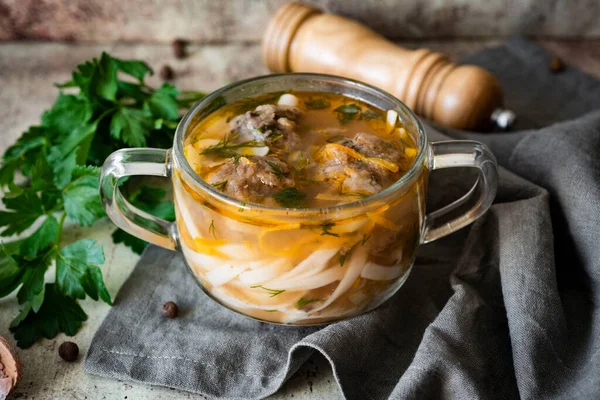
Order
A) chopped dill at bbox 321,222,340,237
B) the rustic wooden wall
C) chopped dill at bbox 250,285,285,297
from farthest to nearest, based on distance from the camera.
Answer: the rustic wooden wall
chopped dill at bbox 250,285,285,297
chopped dill at bbox 321,222,340,237

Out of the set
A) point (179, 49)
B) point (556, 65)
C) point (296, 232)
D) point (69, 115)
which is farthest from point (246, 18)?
point (296, 232)

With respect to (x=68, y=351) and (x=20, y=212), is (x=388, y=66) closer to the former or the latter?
(x=20, y=212)

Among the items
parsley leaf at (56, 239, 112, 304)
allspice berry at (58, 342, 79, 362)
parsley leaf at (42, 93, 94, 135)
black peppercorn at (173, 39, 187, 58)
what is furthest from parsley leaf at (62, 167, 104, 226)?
black peppercorn at (173, 39, 187, 58)

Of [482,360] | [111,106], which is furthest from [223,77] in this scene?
[482,360]

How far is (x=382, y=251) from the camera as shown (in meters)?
1.77

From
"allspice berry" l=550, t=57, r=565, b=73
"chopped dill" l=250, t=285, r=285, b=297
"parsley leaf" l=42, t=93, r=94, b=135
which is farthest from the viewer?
"allspice berry" l=550, t=57, r=565, b=73

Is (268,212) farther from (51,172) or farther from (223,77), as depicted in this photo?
(223,77)

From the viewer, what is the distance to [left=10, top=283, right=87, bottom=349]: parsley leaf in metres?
1.95

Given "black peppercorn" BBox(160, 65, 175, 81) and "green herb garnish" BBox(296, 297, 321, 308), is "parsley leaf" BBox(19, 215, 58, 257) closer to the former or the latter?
"green herb garnish" BBox(296, 297, 321, 308)

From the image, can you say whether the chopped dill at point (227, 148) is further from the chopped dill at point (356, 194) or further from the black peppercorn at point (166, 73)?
the black peppercorn at point (166, 73)

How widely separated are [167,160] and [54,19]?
172 cm

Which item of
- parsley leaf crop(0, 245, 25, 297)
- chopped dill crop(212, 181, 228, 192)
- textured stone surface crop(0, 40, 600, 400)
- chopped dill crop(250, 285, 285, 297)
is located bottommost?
textured stone surface crop(0, 40, 600, 400)

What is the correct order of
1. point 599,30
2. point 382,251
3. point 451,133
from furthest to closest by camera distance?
point 599,30, point 451,133, point 382,251

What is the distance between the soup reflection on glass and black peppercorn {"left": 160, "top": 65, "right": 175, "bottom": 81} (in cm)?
116
